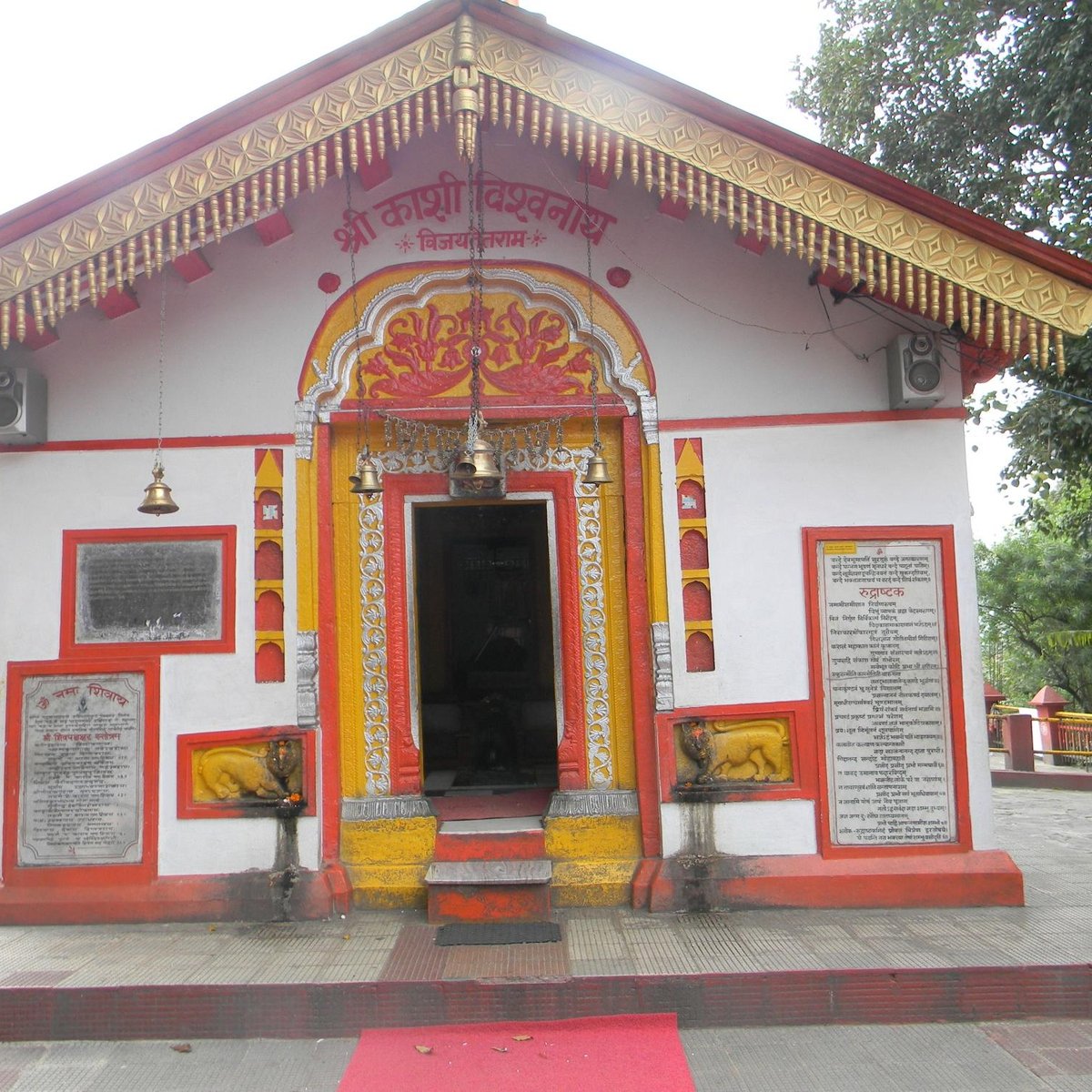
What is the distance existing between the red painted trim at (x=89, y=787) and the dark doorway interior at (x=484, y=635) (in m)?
3.51

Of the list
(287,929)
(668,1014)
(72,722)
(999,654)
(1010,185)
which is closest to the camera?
(668,1014)

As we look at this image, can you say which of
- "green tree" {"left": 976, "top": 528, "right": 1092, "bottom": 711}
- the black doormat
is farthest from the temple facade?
"green tree" {"left": 976, "top": 528, "right": 1092, "bottom": 711}

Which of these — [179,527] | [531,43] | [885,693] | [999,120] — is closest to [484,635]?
[179,527]

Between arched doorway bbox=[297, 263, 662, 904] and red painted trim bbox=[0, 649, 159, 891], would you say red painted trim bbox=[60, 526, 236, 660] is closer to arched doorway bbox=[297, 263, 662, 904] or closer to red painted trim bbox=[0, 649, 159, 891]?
red painted trim bbox=[0, 649, 159, 891]

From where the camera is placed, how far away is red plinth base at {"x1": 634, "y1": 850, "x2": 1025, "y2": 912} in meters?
5.91

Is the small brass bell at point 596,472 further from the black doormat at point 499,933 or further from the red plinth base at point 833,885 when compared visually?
the black doormat at point 499,933

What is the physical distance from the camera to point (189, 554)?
6.17 metres

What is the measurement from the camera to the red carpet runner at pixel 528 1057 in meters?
4.21

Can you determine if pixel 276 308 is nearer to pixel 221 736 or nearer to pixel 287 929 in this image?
pixel 221 736

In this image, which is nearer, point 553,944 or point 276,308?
point 553,944

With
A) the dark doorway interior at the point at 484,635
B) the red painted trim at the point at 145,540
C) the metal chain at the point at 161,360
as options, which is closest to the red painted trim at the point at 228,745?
the red painted trim at the point at 145,540

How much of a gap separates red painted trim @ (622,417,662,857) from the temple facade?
23 mm

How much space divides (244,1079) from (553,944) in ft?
5.68

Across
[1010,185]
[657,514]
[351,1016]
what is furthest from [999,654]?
[351,1016]
